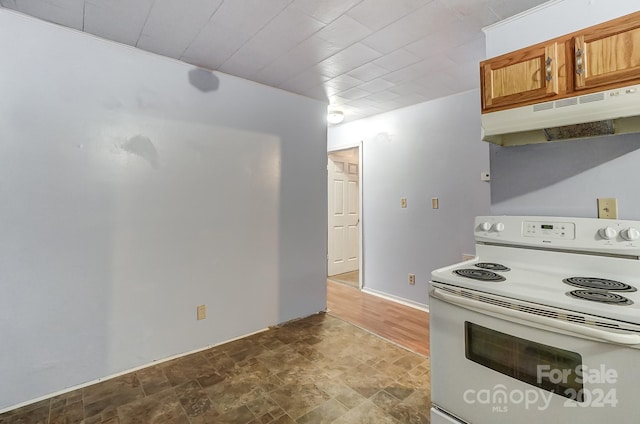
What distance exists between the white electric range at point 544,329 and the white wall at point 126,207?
1829 mm

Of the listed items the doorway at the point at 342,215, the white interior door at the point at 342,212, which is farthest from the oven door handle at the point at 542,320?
the white interior door at the point at 342,212

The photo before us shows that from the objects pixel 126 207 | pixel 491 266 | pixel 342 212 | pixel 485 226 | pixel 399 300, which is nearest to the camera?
pixel 491 266

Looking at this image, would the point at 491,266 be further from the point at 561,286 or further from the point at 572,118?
the point at 572,118

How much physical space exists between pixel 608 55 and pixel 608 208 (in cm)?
74

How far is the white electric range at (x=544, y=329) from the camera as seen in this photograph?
970 millimetres

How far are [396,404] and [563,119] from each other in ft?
5.91

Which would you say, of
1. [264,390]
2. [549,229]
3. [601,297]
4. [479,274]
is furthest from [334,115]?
[601,297]

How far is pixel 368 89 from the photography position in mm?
2969

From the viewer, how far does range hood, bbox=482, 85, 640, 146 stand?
4.18ft

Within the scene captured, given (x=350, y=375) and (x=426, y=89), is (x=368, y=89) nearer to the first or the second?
(x=426, y=89)

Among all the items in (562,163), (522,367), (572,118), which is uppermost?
(572,118)

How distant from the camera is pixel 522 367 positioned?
1146mm

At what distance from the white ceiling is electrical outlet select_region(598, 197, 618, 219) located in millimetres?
1162

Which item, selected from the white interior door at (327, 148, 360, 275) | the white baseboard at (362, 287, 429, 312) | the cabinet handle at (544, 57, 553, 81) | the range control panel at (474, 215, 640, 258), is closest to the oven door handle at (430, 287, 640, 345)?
the range control panel at (474, 215, 640, 258)
